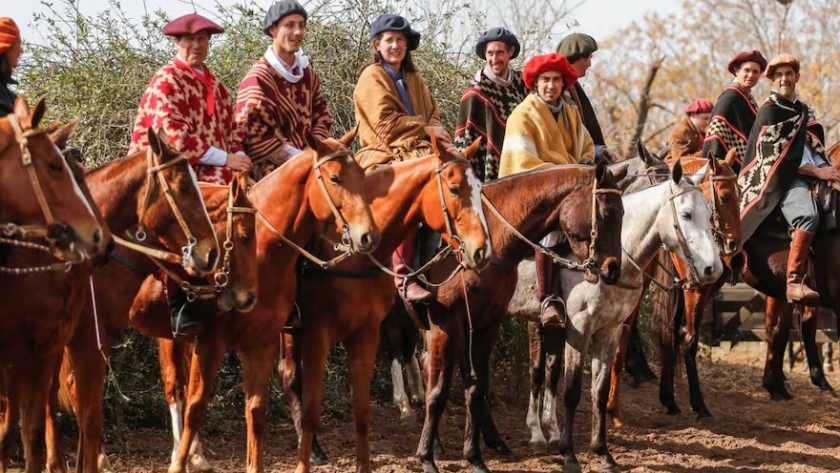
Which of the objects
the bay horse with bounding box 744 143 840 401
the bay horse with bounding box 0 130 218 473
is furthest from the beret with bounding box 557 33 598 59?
the bay horse with bounding box 0 130 218 473

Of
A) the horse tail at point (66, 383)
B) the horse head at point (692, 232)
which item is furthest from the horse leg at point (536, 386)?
the horse tail at point (66, 383)

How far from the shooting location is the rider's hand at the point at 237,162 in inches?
314

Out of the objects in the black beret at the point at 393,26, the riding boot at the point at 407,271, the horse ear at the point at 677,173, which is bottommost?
the riding boot at the point at 407,271

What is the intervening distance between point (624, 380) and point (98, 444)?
24.0 feet

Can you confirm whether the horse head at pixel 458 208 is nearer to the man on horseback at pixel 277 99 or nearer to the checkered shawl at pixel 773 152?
the man on horseback at pixel 277 99

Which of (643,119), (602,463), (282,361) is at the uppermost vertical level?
(643,119)

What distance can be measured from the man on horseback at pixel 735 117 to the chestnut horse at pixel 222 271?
236 inches

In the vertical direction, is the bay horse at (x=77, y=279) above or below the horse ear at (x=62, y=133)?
below

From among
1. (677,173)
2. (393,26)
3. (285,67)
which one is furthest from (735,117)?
(285,67)

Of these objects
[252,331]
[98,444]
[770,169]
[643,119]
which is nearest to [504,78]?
[770,169]

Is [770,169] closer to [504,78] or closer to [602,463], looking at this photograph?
[504,78]

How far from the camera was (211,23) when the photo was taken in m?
8.13

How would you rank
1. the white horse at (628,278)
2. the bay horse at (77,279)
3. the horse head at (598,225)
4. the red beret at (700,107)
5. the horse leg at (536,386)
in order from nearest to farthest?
the bay horse at (77,279) < the horse head at (598,225) < the white horse at (628,278) < the horse leg at (536,386) < the red beret at (700,107)

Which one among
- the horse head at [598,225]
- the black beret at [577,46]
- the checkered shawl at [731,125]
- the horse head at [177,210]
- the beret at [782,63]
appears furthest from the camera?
the checkered shawl at [731,125]
